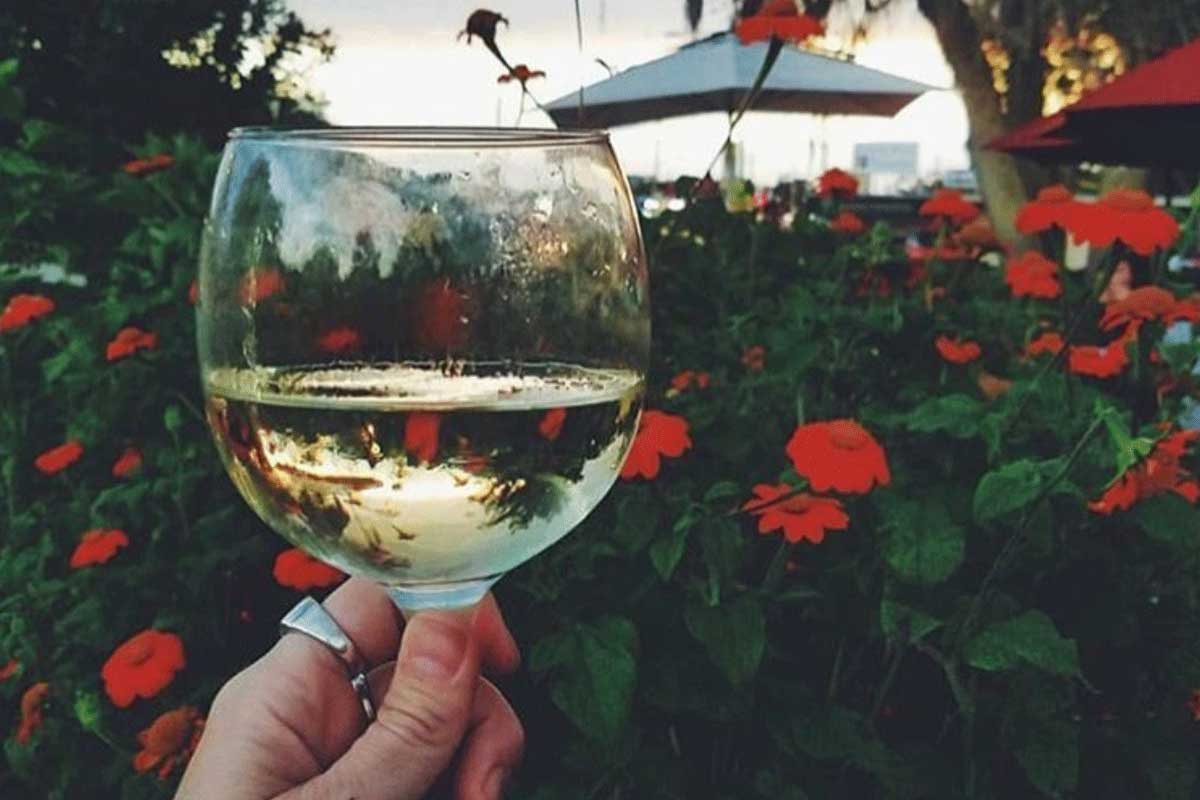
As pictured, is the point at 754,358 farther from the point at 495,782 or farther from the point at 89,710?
the point at 495,782

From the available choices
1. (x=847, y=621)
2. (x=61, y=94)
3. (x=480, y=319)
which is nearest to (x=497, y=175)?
(x=480, y=319)

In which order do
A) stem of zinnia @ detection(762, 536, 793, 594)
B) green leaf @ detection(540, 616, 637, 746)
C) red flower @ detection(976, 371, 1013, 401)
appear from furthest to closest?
red flower @ detection(976, 371, 1013, 401)
stem of zinnia @ detection(762, 536, 793, 594)
green leaf @ detection(540, 616, 637, 746)

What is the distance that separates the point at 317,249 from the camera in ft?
3.04

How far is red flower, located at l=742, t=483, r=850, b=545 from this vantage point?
1879 mm

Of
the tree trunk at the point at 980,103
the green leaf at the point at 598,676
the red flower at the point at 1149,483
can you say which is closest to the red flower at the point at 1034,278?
the red flower at the point at 1149,483

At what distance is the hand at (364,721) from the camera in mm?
1169

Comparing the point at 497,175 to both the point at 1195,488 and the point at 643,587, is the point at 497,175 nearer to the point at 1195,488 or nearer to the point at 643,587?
the point at 643,587

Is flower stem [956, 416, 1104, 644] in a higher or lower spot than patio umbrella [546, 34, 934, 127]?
lower

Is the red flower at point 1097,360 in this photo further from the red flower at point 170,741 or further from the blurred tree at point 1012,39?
the blurred tree at point 1012,39

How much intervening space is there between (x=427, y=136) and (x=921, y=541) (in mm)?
1242

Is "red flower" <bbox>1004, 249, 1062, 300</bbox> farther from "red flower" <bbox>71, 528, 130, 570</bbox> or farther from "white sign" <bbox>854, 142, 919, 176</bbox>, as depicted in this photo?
"white sign" <bbox>854, 142, 919, 176</bbox>

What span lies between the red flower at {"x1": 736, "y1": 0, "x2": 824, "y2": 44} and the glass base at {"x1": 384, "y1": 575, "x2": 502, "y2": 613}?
6.18 feet

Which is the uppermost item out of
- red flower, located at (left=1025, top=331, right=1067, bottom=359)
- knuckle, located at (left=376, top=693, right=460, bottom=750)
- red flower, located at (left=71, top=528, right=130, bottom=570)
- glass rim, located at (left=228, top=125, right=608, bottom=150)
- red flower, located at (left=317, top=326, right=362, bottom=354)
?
glass rim, located at (left=228, top=125, right=608, bottom=150)

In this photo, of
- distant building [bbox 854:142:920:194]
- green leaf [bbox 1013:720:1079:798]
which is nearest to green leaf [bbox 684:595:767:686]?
green leaf [bbox 1013:720:1079:798]
